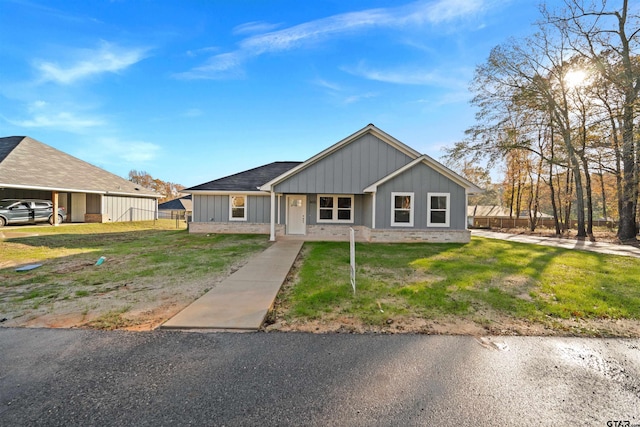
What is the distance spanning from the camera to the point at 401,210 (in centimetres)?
1295

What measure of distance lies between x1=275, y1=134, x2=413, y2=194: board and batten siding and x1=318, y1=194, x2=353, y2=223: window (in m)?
1.59

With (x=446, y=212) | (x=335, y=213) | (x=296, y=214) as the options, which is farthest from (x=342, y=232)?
(x=446, y=212)

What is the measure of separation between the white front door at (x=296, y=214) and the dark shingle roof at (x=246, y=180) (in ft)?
7.55

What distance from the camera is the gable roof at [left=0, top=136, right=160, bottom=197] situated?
634 inches

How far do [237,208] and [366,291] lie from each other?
40.5 feet

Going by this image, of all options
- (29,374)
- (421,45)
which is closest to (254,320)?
(29,374)

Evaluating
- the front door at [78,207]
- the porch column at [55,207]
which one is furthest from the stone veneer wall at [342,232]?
the front door at [78,207]

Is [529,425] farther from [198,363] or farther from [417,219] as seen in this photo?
[417,219]

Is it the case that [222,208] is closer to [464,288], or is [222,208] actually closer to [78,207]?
[464,288]

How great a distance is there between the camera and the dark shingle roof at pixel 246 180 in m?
15.9

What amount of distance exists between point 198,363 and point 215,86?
15.8 m

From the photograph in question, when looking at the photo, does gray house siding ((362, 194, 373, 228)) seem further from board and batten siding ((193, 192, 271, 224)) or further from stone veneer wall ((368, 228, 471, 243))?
board and batten siding ((193, 192, 271, 224))

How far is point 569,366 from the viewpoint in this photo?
3.04 metres

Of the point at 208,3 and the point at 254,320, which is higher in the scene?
the point at 208,3
